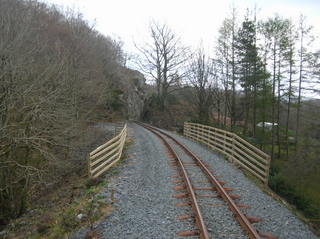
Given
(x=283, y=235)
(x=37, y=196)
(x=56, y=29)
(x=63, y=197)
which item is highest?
(x=56, y=29)

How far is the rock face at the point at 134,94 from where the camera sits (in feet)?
108

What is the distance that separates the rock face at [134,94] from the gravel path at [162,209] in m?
25.1

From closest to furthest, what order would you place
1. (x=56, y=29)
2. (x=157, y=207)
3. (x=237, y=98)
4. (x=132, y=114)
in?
1. (x=157, y=207)
2. (x=56, y=29)
3. (x=237, y=98)
4. (x=132, y=114)

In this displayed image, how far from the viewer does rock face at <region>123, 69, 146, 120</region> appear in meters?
32.9

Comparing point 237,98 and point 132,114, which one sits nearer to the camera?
point 237,98

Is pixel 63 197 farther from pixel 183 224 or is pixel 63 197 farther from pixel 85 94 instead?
pixel 85 94

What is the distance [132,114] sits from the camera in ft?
118

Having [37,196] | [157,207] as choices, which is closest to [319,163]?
[157,207]

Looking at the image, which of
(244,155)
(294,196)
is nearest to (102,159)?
(244,155)

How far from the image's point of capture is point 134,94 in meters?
35.2

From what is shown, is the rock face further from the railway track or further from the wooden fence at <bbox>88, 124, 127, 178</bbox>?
the railway track

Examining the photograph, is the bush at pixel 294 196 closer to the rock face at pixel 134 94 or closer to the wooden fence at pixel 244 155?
the wooden fence at pixel 244 155

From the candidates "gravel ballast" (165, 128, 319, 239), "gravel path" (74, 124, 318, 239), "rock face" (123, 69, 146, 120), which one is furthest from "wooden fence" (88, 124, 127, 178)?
"rock face" (123, 69, 146, 120)

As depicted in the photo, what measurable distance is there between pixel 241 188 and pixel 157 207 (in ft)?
8.85
